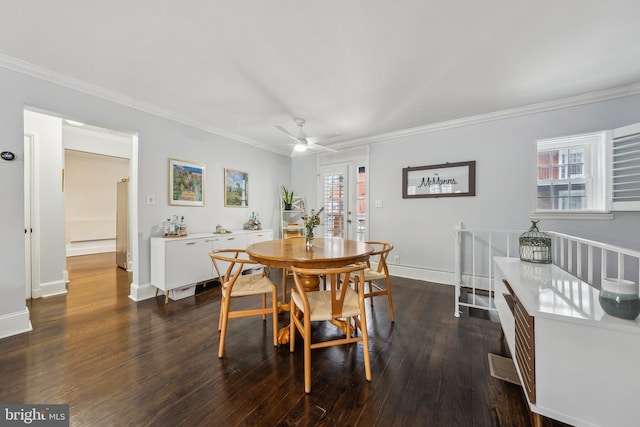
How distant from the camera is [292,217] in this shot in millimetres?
5355

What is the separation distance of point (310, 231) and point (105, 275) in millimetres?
4112

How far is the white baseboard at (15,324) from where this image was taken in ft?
6.86

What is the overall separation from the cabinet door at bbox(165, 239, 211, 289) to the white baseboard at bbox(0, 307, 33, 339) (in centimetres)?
112

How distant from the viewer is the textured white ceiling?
1608 mm

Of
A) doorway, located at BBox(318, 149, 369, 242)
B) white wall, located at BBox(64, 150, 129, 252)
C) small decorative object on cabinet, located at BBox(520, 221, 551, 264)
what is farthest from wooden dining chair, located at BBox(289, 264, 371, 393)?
white wall, located at BBox(64, 150, 129, 252)

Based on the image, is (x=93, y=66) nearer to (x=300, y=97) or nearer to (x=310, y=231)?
(x=300, y=97)

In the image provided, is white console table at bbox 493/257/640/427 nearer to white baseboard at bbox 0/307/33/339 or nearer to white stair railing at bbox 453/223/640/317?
white stair railing at bbox 453/223/640/317

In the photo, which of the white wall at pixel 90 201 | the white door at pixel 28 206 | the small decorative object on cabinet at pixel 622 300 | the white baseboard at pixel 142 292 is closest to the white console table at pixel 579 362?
the small decorative object on cabinet at pixel 622 300

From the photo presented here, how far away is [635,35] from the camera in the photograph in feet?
5.96

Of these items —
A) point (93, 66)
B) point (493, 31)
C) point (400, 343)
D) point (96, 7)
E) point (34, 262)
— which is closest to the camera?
point (96, 7)

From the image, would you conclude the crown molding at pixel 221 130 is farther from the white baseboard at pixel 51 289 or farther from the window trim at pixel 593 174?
the white baseboard at pixel 51 289

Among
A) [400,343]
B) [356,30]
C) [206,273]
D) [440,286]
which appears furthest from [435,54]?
[206,273]

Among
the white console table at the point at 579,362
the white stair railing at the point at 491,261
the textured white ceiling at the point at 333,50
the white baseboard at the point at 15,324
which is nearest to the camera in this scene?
the white console table at the point at 579,362

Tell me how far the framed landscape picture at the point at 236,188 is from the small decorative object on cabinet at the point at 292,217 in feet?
2.98
